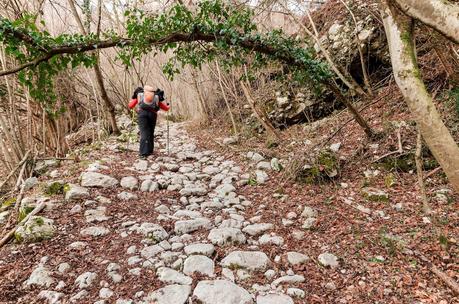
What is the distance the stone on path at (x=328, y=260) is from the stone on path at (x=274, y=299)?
698mm

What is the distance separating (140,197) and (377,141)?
14.5 ft

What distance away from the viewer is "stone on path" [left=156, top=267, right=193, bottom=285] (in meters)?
2.80

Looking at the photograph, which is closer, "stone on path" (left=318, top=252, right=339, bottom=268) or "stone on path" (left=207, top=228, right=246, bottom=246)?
"stone on path" (left=318, top=252, right=339, bottom=268)

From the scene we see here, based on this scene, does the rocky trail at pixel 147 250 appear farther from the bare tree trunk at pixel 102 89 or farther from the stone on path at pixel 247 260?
the bare tree trunk at pixel 102 89

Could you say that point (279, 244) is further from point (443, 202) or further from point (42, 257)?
point (42, 257)

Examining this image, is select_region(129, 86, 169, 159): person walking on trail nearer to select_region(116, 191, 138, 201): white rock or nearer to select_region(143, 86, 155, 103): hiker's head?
select_region(143, 86, 155, 103): hiker's head

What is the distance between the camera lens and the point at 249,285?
9.18 feet

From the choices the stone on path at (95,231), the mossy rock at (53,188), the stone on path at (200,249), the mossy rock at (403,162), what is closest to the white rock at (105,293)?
the stone on path at (200,249)

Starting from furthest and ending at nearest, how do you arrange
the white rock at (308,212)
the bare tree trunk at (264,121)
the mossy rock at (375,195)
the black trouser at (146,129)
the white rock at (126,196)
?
the bare tree trunk at (264,121)
the black trouser at (146,129)
the white rock at (126,196)
the mossy rock at (375,195)
the white rock at (308,212)

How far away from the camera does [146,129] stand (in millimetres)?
7074

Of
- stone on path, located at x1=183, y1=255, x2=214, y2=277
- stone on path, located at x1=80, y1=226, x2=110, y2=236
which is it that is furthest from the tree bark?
stone on path, located at x1=80, y1=226, x2=110, y2=236

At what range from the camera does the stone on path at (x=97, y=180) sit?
190 inches

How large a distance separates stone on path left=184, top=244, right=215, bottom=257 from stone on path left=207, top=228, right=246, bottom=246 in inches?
6.6

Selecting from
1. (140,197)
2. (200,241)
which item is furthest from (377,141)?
(140,197)
